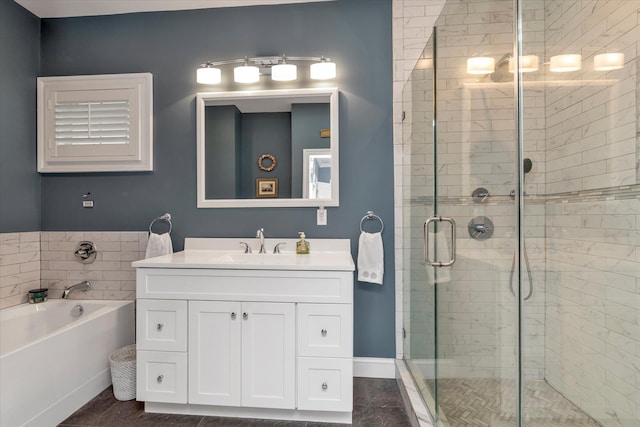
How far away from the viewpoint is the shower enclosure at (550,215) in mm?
1182

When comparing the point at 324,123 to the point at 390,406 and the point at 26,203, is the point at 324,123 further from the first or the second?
the point at 26,203

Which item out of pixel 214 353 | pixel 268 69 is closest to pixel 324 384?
pixel 214 353

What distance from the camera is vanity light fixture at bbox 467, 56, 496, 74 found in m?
1.31

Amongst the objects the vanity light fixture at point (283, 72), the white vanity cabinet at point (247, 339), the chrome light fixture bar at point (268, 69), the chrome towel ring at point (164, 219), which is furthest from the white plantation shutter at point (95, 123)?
the white vanity cabinet at point (247, 339)

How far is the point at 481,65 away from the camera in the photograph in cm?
138

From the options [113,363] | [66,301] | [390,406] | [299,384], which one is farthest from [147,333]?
[390,406]

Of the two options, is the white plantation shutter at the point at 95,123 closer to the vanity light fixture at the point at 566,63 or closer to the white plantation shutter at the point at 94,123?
the white plantation shutter at the point at 94,123

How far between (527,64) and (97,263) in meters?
2.95

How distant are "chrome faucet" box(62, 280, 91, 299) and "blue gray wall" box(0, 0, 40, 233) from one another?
0.54 meters

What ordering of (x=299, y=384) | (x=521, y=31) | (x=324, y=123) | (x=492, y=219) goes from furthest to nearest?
(x=324, y=123) → (x=299, y=384) → (x=492, y=219) → (x=521, y=31)

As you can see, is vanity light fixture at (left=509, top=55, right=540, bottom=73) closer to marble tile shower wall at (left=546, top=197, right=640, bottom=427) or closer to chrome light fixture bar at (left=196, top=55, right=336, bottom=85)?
marble tile shower wall at (left=546, top=197, right=640, bottom=427)

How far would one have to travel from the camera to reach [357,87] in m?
2.52

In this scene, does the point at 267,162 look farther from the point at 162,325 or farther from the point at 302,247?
the point at 162,325

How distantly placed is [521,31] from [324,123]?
148 centimetres
